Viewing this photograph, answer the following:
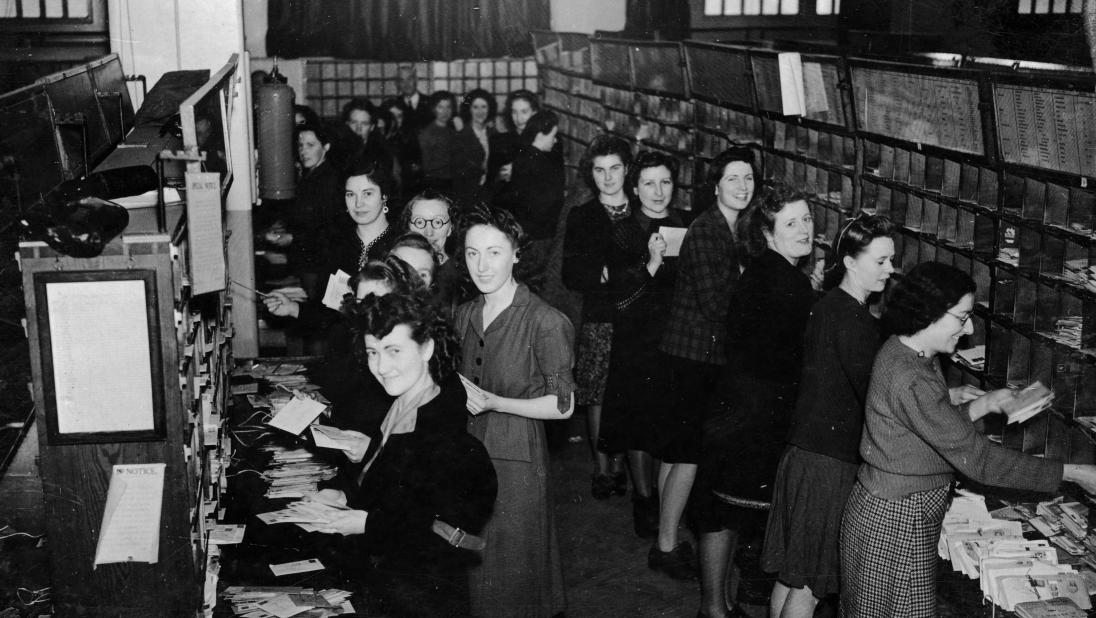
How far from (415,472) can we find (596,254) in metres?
2.19

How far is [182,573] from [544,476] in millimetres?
1050

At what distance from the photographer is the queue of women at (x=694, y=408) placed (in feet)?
8.62

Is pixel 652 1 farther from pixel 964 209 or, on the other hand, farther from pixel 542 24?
pixel 964 209

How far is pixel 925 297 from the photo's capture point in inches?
108

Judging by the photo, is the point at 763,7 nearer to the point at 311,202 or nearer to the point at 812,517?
the point at 311,202

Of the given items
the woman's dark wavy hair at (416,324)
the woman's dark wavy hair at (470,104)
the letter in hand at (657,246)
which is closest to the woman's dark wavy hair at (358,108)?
the woman's dark wavy hair at (470,104)

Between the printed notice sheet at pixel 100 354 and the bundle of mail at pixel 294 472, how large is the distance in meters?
1.10

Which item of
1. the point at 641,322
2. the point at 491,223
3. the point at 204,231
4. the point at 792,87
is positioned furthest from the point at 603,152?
the point at 204,231

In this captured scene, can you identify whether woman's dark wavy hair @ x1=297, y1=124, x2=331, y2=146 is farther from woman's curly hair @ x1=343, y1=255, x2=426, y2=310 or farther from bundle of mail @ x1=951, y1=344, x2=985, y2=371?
bundle of mail @ x1=951, y1=344, x2=985, y2=371

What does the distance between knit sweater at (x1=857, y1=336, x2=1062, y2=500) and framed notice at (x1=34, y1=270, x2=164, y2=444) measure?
1.85 metres

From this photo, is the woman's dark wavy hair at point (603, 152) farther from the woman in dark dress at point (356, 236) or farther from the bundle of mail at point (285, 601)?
the bundle of mail at point (285, 601)

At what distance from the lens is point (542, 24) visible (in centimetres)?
1073

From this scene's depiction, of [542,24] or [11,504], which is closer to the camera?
[11,504]

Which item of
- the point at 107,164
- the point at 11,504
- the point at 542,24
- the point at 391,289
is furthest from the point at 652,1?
the point at 11,504
